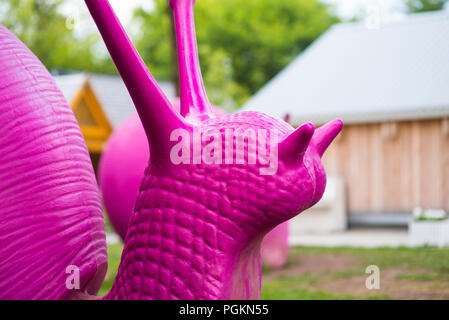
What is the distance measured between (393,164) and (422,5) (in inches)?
559

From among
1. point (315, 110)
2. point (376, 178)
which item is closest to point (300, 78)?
point (315, 110)

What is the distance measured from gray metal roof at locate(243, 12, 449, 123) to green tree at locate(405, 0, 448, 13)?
37.9 feet

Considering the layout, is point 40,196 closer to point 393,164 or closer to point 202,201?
point 202,201

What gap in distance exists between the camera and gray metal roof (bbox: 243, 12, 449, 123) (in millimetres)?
9766

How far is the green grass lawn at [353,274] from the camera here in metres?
4.36

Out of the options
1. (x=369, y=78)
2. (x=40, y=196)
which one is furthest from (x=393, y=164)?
(x=40, y=196)

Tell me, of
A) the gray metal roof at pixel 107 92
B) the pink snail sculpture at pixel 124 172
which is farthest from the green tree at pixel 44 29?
the pink snail sculpture at pixel 124 172

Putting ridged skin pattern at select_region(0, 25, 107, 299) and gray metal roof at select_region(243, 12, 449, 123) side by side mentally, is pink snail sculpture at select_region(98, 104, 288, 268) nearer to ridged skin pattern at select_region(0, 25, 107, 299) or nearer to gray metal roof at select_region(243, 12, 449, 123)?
ridged skin pattern at select_region(0, 25, 107, 299)

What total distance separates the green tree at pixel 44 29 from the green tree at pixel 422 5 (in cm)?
1301

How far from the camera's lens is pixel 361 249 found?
23.8 feet

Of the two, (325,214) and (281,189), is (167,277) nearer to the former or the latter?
(281,189)

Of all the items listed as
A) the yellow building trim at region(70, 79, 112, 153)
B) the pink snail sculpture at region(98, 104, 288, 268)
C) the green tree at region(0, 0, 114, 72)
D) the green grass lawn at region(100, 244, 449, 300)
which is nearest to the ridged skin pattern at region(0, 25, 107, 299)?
the green grass lawn at region(100, 244, 449, 300)

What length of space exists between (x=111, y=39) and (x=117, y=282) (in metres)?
0.54

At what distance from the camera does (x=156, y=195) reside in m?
1.23
